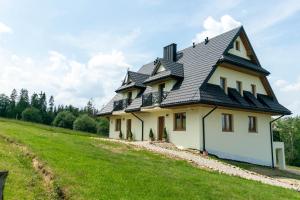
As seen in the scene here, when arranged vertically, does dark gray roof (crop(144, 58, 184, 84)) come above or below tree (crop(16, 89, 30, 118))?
below

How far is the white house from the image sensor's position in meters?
20.6

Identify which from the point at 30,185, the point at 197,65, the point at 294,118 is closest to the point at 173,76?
the point at 197,65

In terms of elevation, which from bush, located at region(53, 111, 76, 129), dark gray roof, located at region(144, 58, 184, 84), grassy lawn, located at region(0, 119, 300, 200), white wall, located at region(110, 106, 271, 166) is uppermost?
dark gray roof, located at region(144, 58, 184, 84)

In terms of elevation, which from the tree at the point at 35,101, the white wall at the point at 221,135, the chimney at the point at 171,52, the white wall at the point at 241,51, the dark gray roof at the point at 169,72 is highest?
the tree at the point at 35,101

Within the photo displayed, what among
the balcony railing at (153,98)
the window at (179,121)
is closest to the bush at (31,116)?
the balcony railing at (153,98)

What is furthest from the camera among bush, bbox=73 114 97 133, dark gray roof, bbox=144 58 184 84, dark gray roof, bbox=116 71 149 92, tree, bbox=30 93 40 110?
tree, bbox=30 93 40 110

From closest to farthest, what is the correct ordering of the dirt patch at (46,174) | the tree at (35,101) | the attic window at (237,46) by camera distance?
the dirt patch at (46,174) < the attic window at (237,46) < the tree at (35,101)

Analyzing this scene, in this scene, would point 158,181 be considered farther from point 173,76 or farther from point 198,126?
point 173,76

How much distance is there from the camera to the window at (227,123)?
71.2 feet

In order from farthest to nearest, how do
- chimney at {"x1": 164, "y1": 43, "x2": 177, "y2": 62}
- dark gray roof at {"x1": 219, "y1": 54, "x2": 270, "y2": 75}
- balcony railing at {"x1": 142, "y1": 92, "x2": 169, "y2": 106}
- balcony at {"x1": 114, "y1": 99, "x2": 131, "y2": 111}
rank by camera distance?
1. balcony at {"x1": 114, "y1": 99, "x2": 131, "y2": 111}
2. chimney at {"x1": 164, "y1": 43, "x2": 177, "y2": 62}
3. balcony railing at {"x1": 142, "y1": 92, "x2": 169, "y2": 106}
4. dark gray roof at {"x1": 219, "y1": 54, "x2": 270, "y2": 75}

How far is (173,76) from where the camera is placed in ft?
74.6

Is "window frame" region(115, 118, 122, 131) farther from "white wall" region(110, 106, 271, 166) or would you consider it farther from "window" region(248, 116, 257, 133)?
"window" region(248, 116, 257, 133)

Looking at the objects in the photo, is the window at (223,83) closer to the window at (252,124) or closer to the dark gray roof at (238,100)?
the dark gray roof at (238,100)

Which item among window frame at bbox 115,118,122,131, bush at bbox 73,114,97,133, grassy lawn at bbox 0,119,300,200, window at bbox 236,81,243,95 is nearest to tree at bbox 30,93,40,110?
bush at bbox 73,114,97,133
